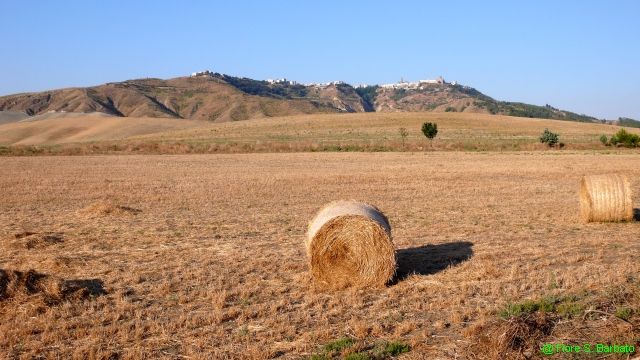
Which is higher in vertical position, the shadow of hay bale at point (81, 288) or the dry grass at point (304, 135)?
the dry grass at point (304, 135)

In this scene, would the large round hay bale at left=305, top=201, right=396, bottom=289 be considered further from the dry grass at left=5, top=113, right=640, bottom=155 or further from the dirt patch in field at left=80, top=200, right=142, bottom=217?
the dry grass at left=5, top=113, right=640, bottom=155

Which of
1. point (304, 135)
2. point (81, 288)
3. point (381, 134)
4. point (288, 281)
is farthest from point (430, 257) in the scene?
point (304, 135)

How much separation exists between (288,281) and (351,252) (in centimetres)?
116

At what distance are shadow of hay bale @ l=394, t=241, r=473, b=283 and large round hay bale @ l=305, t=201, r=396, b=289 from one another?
1.90 feet

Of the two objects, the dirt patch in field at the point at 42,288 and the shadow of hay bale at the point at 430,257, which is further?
the shadow of hay bale at the point at 430,257

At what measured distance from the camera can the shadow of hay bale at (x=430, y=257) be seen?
1087cm

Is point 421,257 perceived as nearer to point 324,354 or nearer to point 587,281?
point 587,281

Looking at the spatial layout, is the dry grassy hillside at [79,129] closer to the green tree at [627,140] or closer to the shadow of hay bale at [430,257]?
the green tree at [627,140]

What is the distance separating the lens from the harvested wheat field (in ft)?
23.8

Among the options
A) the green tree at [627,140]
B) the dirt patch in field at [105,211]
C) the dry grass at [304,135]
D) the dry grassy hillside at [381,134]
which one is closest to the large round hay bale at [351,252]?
the dirt patch in field at [105,211]

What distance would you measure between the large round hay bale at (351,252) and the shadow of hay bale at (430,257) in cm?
58

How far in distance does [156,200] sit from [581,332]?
1675cm

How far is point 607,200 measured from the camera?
15547mm

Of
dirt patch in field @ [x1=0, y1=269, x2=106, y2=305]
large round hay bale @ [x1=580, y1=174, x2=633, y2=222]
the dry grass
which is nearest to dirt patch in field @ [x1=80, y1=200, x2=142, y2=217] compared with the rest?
dirt patch in field @ [x1=0, y1=269, x2=106, y2=305]
